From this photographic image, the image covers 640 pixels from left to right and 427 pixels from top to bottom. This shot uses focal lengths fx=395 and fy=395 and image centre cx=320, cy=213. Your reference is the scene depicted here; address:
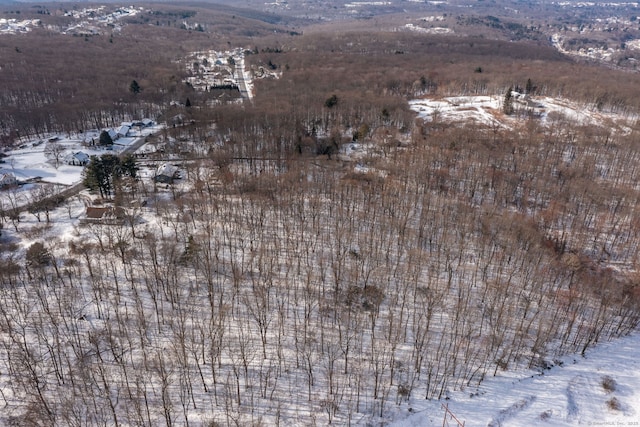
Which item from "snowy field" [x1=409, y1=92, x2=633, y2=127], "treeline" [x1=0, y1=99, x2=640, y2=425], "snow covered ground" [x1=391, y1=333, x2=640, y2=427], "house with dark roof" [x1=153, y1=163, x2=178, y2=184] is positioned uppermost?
"snowy field" [x1=409, y1=92, x2=633, y2=127]

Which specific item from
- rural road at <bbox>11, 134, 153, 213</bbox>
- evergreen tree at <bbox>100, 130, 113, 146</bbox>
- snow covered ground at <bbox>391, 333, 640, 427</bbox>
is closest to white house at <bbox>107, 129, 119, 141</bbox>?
evergreen tree at <bbox>100, 130, 113, 146</bbox>

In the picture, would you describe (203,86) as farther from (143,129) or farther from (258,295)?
(258,295)

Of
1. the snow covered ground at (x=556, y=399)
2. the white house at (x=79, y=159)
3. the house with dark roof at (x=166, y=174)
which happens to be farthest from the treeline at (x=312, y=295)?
the white house at (x=79, y=159)

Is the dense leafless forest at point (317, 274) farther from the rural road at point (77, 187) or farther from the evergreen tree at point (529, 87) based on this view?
the evergreen tree at point (529, 87)

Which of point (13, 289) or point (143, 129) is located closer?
point (13, 289)

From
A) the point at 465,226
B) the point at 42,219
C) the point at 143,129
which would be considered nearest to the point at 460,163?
the point at 465,226

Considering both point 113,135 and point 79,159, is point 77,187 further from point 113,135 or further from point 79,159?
point 113,135

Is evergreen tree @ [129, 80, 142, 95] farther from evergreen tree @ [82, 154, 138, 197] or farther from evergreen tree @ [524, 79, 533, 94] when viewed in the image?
evergreen tree @ [524, 79, 533, 94]
